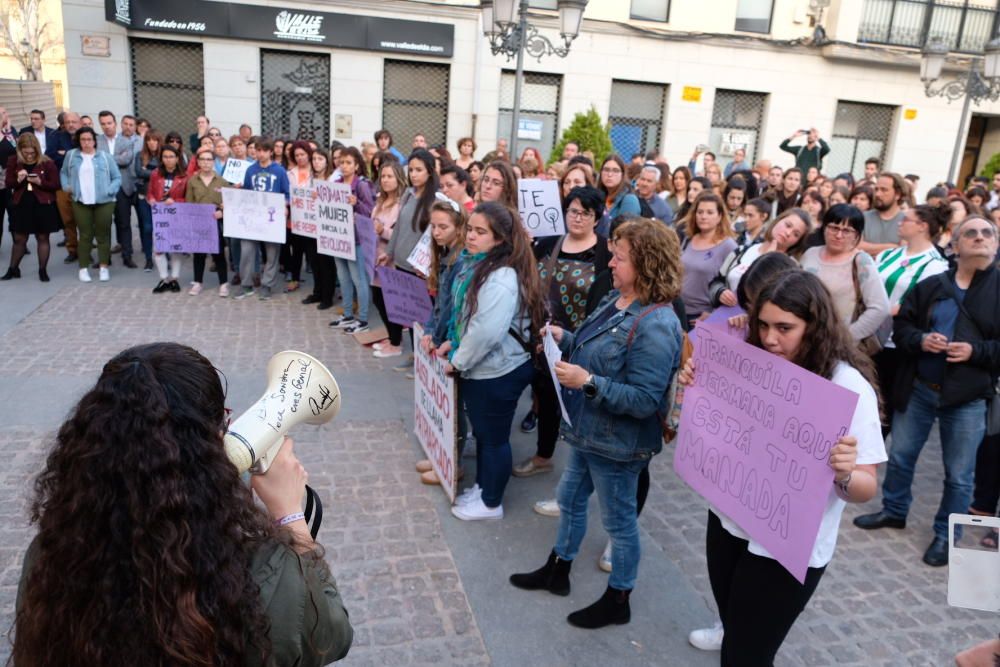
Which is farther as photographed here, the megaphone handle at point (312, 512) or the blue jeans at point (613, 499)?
the blue jeans at point (613, 499)

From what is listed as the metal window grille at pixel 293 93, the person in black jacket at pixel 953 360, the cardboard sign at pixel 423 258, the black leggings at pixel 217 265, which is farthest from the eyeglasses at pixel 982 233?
the metal window grille at pixel 293 93

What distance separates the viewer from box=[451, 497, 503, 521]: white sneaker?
4359mm

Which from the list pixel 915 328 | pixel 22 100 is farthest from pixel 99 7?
pixel 915 328

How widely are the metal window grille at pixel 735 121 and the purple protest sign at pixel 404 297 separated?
1487cm

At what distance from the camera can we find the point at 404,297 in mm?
6566

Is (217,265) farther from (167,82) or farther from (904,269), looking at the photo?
(167,82)

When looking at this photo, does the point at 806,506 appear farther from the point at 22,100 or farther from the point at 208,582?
the point at 22,100

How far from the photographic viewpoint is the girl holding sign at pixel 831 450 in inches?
94.2

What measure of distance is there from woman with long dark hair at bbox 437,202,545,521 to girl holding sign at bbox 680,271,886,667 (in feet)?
5.38

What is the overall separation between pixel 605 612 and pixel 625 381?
3.72ft

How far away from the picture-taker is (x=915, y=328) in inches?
175

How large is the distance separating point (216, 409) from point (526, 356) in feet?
9.17

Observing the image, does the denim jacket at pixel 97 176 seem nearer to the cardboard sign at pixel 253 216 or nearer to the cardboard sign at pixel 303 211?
the cardboard sign at pixel 253 216

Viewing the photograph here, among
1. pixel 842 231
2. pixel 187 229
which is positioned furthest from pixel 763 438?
pixel 187 229
